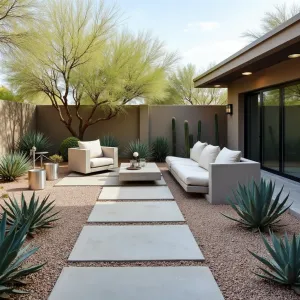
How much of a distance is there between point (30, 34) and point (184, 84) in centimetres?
1086

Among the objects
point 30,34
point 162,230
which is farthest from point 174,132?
point 162,230

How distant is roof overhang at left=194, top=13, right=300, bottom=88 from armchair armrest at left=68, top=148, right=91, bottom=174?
12.8 ft

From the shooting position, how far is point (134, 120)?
1248cm

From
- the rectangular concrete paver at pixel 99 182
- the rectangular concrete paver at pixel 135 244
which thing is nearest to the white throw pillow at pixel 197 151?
the rectangular concrete paver at pixel 99 182

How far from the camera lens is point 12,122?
9898 millimetres

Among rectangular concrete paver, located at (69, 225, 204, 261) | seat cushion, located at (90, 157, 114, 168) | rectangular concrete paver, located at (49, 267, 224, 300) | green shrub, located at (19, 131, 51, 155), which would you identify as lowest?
rectangular concrete paver, located at (49, 267, 224, 300)

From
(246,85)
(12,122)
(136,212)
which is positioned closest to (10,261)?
(136,212)

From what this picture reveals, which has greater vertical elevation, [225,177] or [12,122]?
[12,122]

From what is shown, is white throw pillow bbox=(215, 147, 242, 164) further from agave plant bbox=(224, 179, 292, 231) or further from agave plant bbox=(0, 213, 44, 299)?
agave plant bbox=(0, 213, 44, 299)

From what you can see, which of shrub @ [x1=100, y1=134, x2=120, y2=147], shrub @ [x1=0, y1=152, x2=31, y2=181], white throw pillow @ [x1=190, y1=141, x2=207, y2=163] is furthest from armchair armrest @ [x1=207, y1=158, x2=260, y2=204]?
shrub @ [x1=100, y1=134, x2=120, y2=147]

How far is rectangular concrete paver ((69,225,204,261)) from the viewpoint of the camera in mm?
3301

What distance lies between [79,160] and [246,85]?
4.98 m

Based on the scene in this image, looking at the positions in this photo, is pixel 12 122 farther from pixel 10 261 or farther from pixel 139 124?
pixel 10 261

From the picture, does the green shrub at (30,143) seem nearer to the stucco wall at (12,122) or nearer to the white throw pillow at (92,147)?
the stucco wall at (12,122)
